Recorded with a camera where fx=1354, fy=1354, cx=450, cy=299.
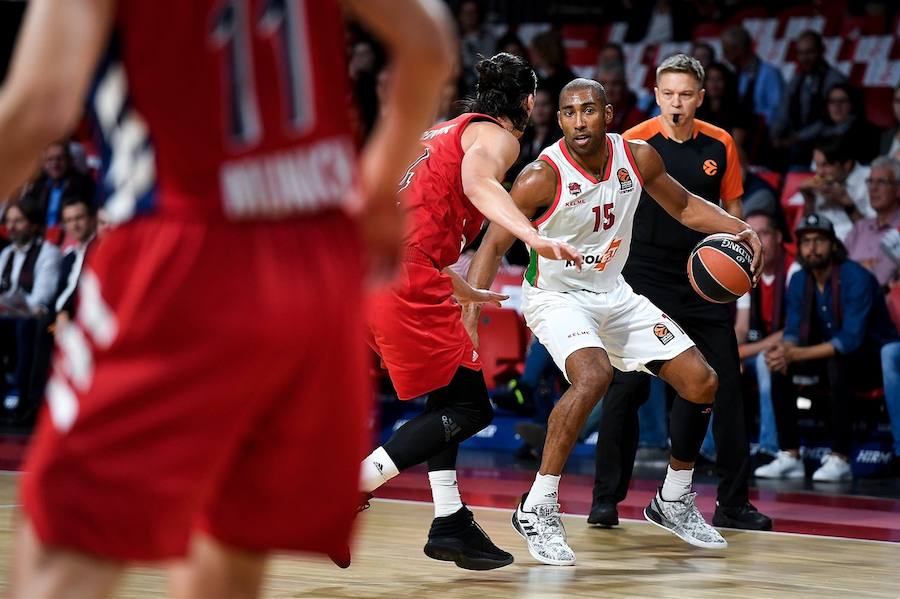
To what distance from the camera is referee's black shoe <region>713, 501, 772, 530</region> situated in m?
6.18

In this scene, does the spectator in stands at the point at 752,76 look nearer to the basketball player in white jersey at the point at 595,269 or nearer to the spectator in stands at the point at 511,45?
the spectator in stands at the point at 511,45

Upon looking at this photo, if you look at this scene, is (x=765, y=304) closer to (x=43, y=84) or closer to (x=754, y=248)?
(x=754, y=248)

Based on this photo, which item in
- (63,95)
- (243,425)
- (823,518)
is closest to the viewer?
(63,95)

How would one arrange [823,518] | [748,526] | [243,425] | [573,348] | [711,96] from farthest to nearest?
[711,96]
[823,518]
[748,526]
[573,348]
[243,425]

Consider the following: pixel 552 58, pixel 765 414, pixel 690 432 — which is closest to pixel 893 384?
pixel 765 414

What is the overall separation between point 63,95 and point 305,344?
43 cm

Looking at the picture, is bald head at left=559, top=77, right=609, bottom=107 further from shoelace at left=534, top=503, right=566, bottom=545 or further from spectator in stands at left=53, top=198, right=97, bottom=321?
spectator in stands at left=53, top=198, right=97, bottom=321

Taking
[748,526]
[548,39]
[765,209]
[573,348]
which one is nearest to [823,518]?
[748,526]

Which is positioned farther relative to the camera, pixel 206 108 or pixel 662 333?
pixel 662 333

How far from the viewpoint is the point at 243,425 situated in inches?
67.7

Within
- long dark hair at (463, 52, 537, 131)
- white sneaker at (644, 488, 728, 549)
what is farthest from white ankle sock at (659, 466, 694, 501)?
long dark hair at (463, 52, 537, 131)

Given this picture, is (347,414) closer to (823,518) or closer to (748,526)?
(748,526)

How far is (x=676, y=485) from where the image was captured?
5.84m

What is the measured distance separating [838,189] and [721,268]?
427 centimetres
